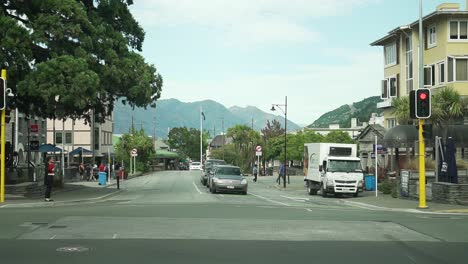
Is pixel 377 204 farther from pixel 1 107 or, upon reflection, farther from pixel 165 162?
pixel 165 162

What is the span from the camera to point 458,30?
1651 inches

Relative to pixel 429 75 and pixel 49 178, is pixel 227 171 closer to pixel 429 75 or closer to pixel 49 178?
pixel 49 178

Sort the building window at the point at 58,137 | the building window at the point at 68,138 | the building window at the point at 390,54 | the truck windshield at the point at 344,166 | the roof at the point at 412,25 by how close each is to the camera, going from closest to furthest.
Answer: the truck windshield at the point at 344,166 → the roof at the point at 412,25 → the building window at the point at 390,54 → the building window at the point at 58,137 → the building window at the point at 68,138

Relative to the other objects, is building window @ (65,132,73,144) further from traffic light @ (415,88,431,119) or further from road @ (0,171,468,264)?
traffic light @ (415,88,431,119)

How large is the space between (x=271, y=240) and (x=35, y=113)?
941 inches

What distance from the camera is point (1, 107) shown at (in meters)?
22.4

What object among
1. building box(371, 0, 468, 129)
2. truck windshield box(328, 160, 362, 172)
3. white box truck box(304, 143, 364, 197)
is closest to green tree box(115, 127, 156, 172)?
building box(371, 0, 468, 129)

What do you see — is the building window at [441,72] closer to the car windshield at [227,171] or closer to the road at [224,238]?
the car windshield at [227,171]

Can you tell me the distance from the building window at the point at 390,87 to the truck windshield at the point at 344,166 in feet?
62.3

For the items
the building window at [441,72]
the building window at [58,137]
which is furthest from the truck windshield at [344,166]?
the building window at [58,137]

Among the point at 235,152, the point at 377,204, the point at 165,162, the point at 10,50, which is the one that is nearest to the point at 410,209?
the point at 377,204

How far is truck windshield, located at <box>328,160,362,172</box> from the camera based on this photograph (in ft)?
107

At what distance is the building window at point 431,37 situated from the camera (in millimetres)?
43406

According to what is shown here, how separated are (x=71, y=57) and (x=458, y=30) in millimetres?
27751
